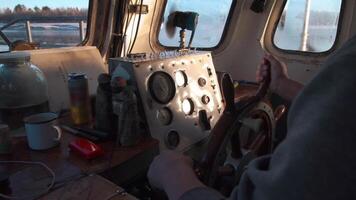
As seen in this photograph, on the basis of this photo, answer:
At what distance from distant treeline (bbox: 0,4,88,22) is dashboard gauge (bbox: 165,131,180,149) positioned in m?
1.29

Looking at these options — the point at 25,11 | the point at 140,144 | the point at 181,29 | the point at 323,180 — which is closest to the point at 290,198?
the point at 323,180

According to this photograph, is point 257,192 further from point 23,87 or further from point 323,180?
point 23,87

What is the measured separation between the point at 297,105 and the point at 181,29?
1717 millimetres

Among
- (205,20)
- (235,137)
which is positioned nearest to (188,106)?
(235,137)

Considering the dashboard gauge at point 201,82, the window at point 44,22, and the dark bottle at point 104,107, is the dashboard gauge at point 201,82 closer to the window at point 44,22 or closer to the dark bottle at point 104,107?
the dark bottle at point 104,107

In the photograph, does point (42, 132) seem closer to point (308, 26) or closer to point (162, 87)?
point (162, 87)

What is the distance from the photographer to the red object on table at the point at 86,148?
38.3 inches

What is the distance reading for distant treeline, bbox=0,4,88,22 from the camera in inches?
74.0

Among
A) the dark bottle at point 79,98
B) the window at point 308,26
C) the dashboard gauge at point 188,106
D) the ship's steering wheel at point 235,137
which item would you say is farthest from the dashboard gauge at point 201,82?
the window at point 308,26

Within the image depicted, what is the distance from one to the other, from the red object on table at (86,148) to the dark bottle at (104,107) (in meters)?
0.12

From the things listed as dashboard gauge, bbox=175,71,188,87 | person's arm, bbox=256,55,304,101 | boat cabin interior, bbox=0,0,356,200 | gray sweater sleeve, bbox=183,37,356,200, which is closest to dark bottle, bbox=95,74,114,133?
boat cabin interior, bbox=0,0,356,200

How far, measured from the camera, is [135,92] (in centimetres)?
121

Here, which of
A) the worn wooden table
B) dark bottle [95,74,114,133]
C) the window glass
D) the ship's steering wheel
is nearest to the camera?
the worn wooden table

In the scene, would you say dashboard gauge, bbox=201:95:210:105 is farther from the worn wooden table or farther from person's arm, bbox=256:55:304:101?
the worn wooden table
